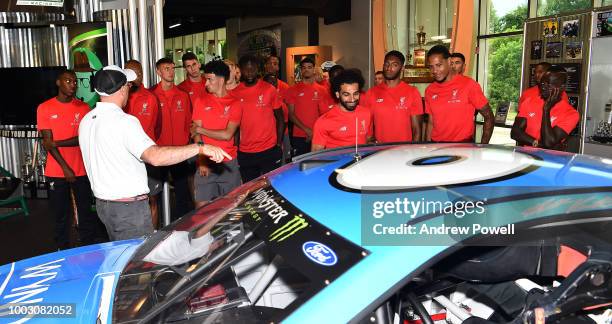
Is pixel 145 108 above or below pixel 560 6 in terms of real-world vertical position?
below

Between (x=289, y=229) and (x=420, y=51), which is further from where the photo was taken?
(x=420, y=51)

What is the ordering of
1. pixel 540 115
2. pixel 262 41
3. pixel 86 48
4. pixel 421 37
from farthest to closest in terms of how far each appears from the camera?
1. pixel 262 41
2. pixel 421 37
3. pixel 86 48
4. pixel 540 115

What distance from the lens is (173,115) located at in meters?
6.03

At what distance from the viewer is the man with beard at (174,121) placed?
19.4 ft

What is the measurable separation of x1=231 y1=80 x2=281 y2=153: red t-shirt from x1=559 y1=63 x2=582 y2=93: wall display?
12.6 ft

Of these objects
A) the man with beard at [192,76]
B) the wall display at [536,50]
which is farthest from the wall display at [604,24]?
the man with beard at [192,76]

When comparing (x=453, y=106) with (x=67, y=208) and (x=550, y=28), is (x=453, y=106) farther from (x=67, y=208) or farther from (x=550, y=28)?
(x=67, y=208)

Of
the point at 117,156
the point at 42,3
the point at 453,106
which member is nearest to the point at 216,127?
the point at 117,156

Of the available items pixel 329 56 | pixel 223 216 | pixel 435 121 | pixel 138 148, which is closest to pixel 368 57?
pixel 329 56

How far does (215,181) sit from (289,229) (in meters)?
3.31

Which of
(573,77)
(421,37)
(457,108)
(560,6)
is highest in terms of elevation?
(560,6)

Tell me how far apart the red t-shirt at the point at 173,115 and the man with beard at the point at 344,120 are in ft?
7.58

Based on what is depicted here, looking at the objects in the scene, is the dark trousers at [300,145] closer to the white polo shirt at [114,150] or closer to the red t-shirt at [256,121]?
the red t-shirt at [256,121]

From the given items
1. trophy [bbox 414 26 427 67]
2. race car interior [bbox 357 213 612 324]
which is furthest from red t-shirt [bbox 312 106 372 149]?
trophy [bbox 414 26 427 67]
